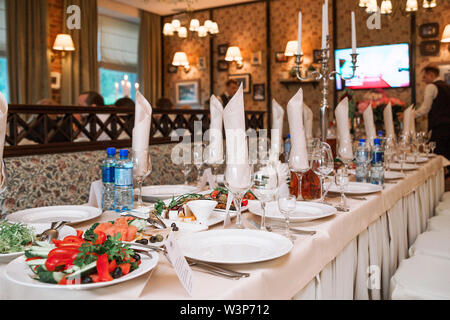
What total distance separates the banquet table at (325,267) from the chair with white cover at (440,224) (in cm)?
13

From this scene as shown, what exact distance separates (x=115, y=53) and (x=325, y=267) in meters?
7.87

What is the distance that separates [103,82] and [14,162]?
622 cm

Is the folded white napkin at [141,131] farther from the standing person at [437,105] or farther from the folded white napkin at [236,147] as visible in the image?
the standing person at [437,105]

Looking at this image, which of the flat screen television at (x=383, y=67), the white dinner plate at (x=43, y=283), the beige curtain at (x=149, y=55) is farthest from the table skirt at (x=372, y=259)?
the beige curtain at (x=149, y=55)

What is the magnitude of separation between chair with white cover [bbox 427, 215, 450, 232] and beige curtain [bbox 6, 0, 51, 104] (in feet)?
19.3

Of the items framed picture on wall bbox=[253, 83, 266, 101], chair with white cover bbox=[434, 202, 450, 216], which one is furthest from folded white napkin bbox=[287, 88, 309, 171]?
framed picture on wall bbox=[253, 83, 266, 101]

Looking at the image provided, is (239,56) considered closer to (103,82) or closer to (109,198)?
(103,82)

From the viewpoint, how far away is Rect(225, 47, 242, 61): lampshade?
7.88 m

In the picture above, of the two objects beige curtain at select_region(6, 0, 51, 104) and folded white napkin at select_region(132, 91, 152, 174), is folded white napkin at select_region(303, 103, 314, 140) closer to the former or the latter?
folded white napkin at select_region(132, 91, 152, 174)

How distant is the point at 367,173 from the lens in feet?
7.13

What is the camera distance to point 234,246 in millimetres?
1026

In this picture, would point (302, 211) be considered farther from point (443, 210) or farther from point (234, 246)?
point (443, 210)

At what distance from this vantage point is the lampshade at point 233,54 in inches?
310
